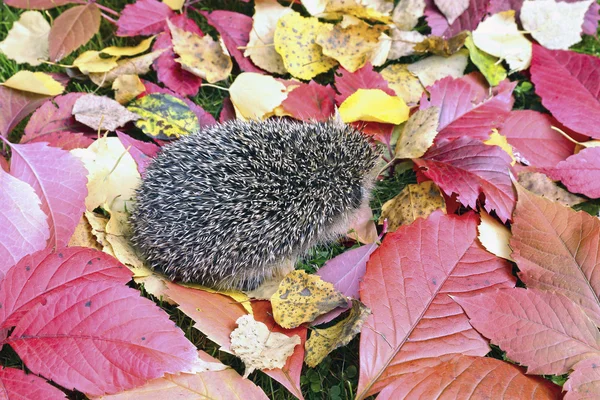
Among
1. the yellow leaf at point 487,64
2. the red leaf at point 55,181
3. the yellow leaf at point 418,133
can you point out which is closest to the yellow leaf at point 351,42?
the yellow leaf at point 487,64

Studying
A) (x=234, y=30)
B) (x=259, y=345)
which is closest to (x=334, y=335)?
(x=259, y=345)

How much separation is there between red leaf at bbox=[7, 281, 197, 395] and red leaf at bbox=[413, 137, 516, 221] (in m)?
1.39

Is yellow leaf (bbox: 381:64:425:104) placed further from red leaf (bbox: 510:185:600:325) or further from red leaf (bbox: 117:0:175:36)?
red leaf (bbox: 117:0:175:36)

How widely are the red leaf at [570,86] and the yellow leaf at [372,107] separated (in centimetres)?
80

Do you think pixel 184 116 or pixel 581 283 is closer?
pixel 581 283

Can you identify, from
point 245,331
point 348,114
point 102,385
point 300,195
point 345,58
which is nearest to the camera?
point 102,385

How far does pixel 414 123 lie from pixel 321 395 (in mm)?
1399

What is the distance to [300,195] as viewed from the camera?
253cm

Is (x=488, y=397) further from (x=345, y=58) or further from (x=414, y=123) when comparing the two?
(x=345, y=58)

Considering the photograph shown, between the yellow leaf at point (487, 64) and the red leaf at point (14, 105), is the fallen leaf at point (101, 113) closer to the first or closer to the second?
the red leaf at point (14, 105)

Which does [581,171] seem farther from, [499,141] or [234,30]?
[234,30]

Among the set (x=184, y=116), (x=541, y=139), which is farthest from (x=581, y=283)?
(x=184, y=116)

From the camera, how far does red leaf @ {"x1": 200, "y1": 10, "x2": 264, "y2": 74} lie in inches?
132

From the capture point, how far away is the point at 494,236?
2537 millimetres
